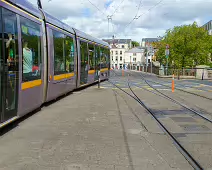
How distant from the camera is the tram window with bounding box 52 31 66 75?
1067cm

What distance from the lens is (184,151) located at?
18.1 feet

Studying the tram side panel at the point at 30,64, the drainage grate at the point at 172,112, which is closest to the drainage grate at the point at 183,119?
the drainage grate at the point at 172,112

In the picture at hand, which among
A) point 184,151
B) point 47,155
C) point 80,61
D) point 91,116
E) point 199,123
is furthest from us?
point 80,61

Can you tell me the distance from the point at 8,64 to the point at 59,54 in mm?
5057

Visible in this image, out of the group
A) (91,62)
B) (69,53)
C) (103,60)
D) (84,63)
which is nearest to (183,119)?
(69,53)

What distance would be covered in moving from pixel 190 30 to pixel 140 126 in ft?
177

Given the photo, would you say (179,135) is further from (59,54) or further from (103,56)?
(103,56)

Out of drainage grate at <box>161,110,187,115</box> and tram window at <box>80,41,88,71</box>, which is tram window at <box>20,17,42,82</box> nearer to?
drainage grate at <box>161,110,187,115</box>

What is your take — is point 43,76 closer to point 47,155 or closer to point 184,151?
point 47,155

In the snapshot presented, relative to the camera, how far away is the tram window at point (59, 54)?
10.7 m

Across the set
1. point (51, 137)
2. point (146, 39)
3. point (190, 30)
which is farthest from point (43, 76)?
point (146, 39)

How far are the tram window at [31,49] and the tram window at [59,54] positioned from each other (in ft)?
6.00

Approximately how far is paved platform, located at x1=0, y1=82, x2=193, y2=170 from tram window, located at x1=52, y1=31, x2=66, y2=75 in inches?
88.4

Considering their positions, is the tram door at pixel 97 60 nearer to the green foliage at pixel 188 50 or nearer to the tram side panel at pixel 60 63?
the tram side panel at pixel 60 63
